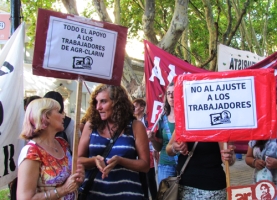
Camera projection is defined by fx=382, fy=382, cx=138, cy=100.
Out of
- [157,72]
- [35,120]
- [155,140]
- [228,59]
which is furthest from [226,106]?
[228,59]

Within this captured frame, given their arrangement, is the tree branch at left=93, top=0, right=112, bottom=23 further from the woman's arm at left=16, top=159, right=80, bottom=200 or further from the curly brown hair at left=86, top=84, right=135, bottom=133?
the woman's arm at left=16, top=159, right=80, bottom=200

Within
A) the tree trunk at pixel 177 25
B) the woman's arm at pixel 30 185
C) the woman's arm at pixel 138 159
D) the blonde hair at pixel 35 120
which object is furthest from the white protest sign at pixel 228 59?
the woman's arm at pixel 30 185

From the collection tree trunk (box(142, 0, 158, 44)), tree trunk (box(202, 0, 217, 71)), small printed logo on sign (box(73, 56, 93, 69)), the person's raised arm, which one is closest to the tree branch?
tree trunk (box(142, 0, 158, 44))

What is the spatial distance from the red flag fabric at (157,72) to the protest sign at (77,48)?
5.89ft

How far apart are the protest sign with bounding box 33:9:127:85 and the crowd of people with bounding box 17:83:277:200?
0.64 ft

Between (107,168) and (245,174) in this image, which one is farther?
(245,174)

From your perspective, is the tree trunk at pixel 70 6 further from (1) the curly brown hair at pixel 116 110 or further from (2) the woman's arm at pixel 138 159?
(2) the woman's arm at pixel 138 159

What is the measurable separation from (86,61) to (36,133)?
0.68 metres

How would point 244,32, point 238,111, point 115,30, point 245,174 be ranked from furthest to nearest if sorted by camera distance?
point 244,32 → point 245,174 → point 115,30 → point 238,111

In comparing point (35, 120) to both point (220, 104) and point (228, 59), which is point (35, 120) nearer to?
point (220, 104)

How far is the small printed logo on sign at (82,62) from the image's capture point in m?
2.85

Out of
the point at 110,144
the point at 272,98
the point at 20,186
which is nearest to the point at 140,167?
the point at 110,144

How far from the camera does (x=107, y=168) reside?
104 inches

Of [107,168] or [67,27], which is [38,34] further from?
[107,168]
